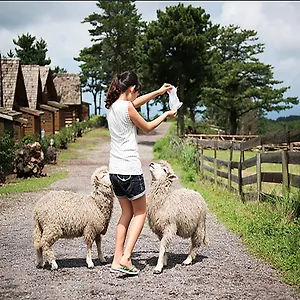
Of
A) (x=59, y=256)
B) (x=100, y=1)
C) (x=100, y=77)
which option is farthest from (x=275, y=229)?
(x=100, y=77)

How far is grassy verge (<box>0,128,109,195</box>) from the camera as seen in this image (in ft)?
56.2

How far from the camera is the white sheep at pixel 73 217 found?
6711 millimetres

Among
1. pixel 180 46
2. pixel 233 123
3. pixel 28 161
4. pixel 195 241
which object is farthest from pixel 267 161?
pixel 233 123

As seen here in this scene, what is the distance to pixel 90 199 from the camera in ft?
23.2

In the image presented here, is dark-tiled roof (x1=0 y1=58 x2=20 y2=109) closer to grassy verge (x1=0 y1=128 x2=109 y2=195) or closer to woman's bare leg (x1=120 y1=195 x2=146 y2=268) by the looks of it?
grassy verge (x1=0 y1=128 x2=109 y2=195)

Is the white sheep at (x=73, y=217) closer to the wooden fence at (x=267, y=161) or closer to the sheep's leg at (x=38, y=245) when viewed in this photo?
the sheep's leg at (x=38, y=245)

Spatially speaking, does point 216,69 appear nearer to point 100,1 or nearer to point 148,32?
point 148,32

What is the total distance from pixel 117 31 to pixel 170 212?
2229 inches

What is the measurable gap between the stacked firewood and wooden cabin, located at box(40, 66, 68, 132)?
941 inches

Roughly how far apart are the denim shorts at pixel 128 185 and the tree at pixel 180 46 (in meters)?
38.8

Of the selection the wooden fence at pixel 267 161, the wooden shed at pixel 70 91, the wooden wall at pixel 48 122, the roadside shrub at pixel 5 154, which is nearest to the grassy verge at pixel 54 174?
the roadside shrub at pixel 5 154

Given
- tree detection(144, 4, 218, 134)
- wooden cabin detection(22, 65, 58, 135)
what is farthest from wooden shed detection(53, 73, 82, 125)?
tree detection(144, 4, 218, 134)

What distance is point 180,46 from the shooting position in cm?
4494

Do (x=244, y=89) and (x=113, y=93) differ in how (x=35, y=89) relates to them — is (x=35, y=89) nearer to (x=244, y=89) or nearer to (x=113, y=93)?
(x=244, y=89)
